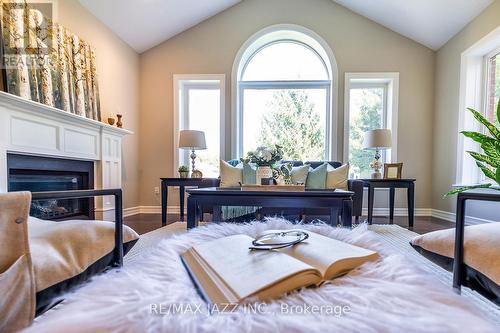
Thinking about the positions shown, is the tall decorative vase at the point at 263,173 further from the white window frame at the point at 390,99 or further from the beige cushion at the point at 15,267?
the white window frame at the point at 390,99

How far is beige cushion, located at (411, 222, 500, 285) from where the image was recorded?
2.28ft

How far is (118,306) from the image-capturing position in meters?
0.41

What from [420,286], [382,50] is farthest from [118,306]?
[382,50]

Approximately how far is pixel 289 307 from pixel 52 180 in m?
2.73

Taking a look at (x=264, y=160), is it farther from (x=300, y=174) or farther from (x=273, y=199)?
(x=300, y=174)

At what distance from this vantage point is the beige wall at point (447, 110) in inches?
122

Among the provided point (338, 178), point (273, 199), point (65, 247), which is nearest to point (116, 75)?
point (273, 199)

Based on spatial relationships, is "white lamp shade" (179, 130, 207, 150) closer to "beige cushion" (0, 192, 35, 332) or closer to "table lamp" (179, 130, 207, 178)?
"table lamp" (179, 130, 207, 178)

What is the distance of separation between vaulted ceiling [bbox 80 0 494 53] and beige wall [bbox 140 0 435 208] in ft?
0.41

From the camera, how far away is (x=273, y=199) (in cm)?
192

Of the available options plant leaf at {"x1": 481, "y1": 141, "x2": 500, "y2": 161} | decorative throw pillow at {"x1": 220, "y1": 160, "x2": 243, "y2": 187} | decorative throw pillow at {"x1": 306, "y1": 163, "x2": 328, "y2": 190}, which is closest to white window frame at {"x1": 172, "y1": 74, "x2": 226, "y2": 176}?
decorative throw pillow at {"x1": 220, "y1": 160, "x2": 243, "y2": 187}

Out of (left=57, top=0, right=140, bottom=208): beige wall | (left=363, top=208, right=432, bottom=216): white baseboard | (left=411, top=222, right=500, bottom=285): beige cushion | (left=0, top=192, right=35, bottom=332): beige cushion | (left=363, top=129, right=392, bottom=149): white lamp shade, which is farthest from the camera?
(left=363, top=208, right=432, bottom=216): white baseboard

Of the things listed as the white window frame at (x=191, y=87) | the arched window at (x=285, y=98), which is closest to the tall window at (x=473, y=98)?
the arched window at (x=285, y=98)

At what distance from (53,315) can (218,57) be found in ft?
12.8
